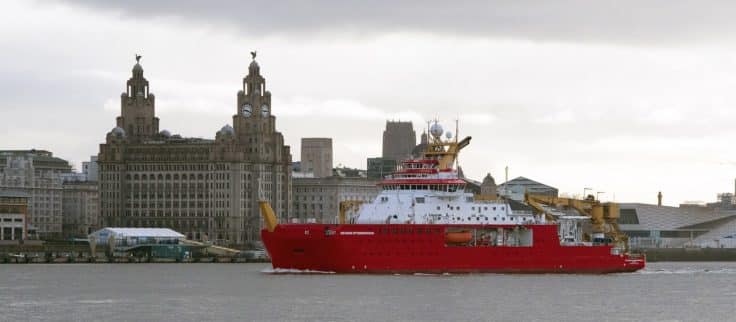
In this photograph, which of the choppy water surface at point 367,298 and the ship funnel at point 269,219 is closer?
the choppy water surface at point 367,298

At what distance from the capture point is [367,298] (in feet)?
292

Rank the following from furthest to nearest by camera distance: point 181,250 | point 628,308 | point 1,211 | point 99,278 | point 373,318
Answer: point 1,211 < point 181,250 < point 99,278 < point 628,308 < point 373,318

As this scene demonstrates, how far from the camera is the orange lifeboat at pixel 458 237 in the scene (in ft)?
361

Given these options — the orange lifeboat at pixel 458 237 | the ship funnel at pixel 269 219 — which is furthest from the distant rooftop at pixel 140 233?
the orange lifeboat at pixel 458 237

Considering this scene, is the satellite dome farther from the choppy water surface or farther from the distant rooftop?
the distant rooftop

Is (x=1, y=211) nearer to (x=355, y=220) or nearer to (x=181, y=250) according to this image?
(x=181, y=250)

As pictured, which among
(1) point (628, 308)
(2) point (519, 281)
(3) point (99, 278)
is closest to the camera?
(1) point (628, 308)

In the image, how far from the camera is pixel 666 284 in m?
110

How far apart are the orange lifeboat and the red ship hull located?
320 millimetres

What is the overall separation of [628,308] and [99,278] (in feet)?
154

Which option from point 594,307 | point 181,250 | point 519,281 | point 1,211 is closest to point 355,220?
point 519,281

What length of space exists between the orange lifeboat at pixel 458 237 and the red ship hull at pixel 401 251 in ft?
1.05

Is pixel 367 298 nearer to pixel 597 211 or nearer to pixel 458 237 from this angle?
pixel 458 237

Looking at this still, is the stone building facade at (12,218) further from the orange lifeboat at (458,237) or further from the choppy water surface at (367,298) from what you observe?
the orange lifeboat at (458,237)
